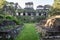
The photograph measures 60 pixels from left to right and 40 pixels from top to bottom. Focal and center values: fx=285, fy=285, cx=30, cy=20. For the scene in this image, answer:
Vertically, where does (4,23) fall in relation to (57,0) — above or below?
below

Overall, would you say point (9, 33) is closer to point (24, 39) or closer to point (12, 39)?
point (12, 39)

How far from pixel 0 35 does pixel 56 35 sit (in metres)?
2.19

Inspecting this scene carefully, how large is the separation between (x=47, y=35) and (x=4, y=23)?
9074 mm

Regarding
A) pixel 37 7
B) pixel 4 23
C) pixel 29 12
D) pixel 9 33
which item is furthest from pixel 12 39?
pixel 37 7

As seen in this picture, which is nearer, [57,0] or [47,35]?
[47,35]

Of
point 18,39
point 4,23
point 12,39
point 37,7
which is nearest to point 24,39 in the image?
point 18,39

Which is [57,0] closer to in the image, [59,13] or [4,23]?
[59,13]

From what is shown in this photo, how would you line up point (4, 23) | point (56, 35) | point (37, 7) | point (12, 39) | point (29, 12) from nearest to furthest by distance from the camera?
point (56, 35) → point (12, 39) → point (4, 23) → point (29, 12) → point (37, 7)

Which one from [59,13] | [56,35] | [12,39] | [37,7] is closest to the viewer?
[56,35]

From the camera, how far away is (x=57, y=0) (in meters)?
15.5

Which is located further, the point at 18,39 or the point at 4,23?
the point at 4,23

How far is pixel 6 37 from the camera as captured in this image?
1151 centimetres

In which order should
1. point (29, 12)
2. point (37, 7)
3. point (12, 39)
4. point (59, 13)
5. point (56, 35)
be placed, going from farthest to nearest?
point (37, 7)
point (29, 12)
point (59, 13)
point (12, 39)
point (56, 35)

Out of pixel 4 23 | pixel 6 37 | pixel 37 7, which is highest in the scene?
pixel 6 37
